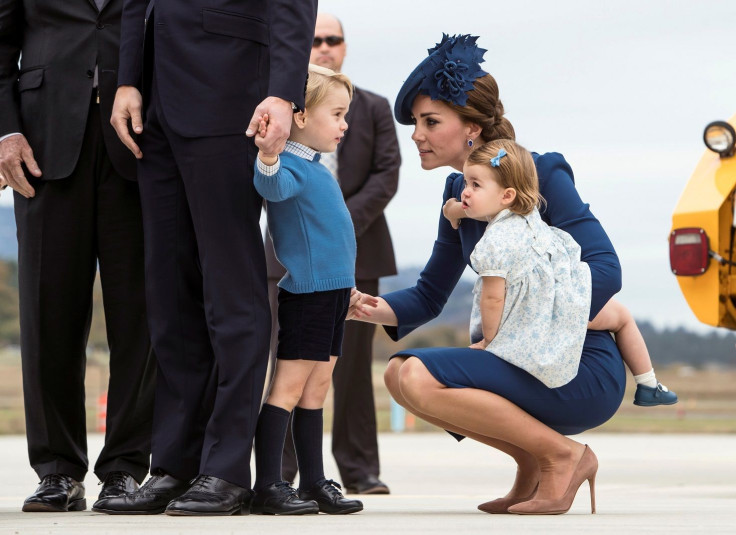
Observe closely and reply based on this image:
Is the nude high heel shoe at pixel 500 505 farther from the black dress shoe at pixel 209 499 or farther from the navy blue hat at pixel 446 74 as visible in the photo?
the navy blue hat at pixel 446 74

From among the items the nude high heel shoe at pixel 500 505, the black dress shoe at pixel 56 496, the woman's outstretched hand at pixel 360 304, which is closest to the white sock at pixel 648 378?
the nude high heel shoe at pixel 500 505

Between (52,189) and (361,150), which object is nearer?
(52,189)

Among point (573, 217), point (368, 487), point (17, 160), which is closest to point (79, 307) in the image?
point (17, 160)

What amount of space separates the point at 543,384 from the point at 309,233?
69 cm

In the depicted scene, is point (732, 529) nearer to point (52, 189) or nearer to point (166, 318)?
point (166, 318)

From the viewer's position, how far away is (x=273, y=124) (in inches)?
117

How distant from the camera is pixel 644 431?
11250mm

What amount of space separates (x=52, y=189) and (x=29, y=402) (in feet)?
1.94

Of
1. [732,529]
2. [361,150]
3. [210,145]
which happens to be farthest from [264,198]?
[361,150]

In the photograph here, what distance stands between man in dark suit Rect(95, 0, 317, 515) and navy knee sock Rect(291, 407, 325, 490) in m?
0.17

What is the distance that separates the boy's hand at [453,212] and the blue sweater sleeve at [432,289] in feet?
0.47

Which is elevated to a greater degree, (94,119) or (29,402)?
(94,119)

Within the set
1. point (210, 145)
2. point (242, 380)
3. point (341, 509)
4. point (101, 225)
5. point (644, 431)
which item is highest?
point (210, 145)

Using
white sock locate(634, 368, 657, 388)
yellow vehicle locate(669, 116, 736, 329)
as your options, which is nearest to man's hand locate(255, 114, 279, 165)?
white sock locate(634, 368, 657, 388)
